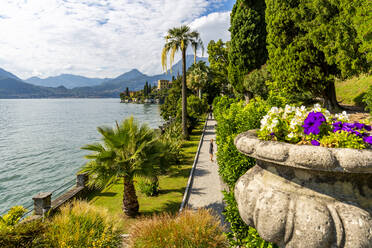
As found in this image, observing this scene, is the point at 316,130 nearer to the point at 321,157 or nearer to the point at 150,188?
the point at 321,157

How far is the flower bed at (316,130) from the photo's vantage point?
2271mm

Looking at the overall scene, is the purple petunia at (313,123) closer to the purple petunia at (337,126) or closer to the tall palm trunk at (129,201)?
the purple petunia at (337,126)

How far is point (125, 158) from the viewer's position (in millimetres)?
6980

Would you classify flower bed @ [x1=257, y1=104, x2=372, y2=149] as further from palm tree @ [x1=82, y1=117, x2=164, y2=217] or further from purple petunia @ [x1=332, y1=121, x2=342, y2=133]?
palm tree @ [x1=82, y1=117, x2=164, y2=217]

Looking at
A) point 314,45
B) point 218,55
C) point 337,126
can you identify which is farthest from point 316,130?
point 218,55

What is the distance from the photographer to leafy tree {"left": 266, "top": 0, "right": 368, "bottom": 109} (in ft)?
30.7

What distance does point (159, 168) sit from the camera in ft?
23.7

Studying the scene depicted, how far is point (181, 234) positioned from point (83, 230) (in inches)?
90.3

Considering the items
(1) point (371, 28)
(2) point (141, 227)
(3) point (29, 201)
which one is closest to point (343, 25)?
(1) point (371, 28)

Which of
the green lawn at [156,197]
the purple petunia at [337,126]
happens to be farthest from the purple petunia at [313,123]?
the green lawn at [156,197]

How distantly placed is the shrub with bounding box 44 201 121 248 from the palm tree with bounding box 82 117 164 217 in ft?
4.96

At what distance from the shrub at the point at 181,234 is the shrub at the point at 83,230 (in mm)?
641

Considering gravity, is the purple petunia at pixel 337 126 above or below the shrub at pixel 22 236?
above

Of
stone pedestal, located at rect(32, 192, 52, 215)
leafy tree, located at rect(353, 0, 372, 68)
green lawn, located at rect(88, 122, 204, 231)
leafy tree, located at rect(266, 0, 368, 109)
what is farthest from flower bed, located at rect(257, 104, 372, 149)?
leafy tree, located at rect(266, 0, 368, 109)
